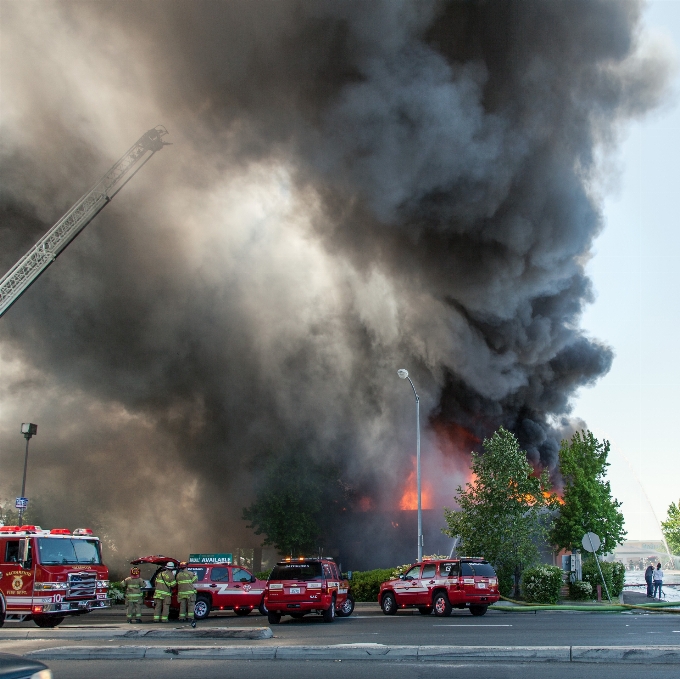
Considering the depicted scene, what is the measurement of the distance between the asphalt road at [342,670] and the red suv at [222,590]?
394 inches

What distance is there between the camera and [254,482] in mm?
46688

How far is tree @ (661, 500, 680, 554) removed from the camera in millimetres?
81938

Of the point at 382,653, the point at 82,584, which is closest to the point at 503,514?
the point at 82,584

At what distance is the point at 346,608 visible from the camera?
19.5 m

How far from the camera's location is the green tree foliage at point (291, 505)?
1751 inches

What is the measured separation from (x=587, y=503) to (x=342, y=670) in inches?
1161

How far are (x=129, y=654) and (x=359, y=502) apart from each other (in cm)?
3945

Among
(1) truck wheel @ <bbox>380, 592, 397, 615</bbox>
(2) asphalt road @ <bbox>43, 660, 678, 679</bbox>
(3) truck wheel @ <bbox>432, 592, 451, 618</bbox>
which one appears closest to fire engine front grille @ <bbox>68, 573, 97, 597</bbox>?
(2) asphalt road @ <bbox>43, 660, 678, 679</bbox>

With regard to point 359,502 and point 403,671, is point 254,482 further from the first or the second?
point 403,671

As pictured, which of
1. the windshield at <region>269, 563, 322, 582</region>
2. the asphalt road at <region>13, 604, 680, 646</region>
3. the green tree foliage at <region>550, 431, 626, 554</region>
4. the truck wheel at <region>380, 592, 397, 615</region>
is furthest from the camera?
the green tree foliage at <region>550, 431, 626, 554</region>

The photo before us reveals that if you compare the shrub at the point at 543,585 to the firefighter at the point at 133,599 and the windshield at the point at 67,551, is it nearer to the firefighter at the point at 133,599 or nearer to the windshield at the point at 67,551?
the firefighter at the point at 133,599

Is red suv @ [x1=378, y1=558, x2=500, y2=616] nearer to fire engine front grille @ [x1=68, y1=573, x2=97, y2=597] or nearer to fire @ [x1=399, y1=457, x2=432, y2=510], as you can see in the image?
fire engine front grille @ [x1=68, y1=573, x2=97, y2=597]

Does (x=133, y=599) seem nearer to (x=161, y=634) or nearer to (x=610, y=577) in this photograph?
(x=161, y=634)

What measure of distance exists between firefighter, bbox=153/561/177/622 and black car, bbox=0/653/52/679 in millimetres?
13459
